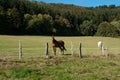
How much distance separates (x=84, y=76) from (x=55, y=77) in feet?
5.55

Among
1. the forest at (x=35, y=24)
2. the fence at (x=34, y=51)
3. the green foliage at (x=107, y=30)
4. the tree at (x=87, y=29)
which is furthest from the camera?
the tree at (x=87, y=29)

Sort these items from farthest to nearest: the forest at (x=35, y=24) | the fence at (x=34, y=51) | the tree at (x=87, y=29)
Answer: the tree at (x=87, y=29) < the forest at (x=35, y=24) < the fence at (x=34, y=51)

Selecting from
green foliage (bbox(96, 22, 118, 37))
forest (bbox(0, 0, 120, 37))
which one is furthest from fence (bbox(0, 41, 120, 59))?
green foliage (bbox(96, 22, 118, 37))

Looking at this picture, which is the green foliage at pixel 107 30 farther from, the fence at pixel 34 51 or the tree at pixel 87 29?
the fence at pixel 34 51

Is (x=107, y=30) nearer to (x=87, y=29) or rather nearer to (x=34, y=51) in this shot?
(x=87, y=29)

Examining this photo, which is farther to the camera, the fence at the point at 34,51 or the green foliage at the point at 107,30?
the green foliage at the point at 107,30

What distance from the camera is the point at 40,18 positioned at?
5955 inches

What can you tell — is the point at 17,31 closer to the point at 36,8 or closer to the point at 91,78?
the point at 36,8

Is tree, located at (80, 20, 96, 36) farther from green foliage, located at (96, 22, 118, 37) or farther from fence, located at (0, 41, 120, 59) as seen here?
fence, located at (0, 41, 120, 59)

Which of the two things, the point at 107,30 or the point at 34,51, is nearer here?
the point at 34,51

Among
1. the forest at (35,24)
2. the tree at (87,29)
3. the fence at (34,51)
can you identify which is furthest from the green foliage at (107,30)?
the fence at (34,51)

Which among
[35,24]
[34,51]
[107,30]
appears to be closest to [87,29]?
[107,30]

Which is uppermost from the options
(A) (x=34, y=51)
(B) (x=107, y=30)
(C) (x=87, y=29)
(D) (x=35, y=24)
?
(D) (x=35, y=24)

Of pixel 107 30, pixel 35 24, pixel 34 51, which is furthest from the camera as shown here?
pixel 107 30
